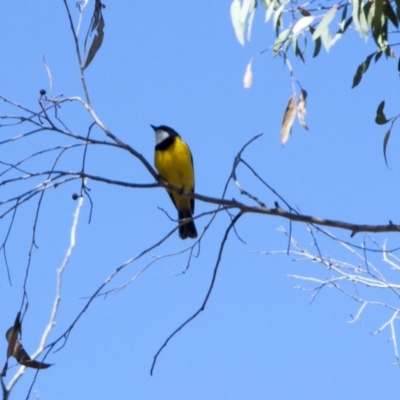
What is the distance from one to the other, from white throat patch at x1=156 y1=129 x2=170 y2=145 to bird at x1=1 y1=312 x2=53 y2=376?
12.4 ft

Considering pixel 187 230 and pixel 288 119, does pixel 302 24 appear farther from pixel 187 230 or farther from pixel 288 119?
pixel 187 230

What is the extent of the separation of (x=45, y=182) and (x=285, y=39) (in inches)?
49.3

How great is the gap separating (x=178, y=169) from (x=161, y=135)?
32.8 inches

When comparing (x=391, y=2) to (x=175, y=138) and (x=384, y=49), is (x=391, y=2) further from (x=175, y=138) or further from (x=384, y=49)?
(x=175, y=138)

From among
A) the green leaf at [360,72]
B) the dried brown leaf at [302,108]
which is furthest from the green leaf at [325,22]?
the dried brown leaf at [302,108]

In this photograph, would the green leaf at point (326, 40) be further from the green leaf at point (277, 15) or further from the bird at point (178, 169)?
the bird at point (178, 169)

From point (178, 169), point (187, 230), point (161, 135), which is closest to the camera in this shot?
point (178, 169)

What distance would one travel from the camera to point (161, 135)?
23.8 ft

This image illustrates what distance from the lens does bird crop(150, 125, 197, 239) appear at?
6.47 m

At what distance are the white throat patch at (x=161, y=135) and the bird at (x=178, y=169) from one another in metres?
0.05

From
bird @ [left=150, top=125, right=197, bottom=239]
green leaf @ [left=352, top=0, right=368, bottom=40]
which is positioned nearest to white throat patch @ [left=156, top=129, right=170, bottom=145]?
bird @ [left=150, top=125, right=197, bottom=239]

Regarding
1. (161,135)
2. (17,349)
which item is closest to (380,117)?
(17,349)

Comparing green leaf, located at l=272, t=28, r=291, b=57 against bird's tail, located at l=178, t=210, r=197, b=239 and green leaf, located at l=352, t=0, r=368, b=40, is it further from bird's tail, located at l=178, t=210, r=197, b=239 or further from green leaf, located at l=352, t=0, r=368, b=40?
bird's tail, located at l=178, t=210, r=197, b=239

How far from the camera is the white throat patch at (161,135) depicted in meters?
Result: 7.04
